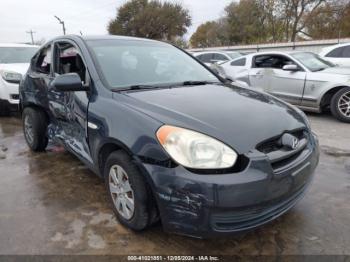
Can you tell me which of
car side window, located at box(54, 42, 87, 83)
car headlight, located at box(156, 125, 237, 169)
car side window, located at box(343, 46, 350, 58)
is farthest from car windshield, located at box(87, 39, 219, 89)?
car side window, located at box(343, 46, 350, 58)

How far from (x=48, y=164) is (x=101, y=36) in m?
1.79

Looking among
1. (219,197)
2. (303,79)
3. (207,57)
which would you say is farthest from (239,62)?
(219,197)

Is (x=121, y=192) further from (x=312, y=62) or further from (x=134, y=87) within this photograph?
(x=312, y=62)

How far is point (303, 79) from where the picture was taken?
22.3 ft

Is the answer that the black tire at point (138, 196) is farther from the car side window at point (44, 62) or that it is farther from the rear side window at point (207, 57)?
the rear side window at point (207, 57)

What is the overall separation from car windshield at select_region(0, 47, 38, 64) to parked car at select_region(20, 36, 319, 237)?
5172mm

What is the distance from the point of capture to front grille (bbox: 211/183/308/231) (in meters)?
2.14

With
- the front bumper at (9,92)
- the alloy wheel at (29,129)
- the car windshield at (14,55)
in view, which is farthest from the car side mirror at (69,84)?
the car windshield at (14,55)

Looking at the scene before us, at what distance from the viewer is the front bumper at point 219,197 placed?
2.09 metres

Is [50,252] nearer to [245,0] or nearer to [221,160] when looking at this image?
[221,160]

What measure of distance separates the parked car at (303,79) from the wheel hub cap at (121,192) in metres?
3.59

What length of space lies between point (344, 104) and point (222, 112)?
476 cm

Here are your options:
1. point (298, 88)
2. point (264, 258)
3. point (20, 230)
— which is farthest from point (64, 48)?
point (298, 88)

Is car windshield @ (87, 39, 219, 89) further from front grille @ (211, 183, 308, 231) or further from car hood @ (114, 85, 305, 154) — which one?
front grille @ (211, 183, 308, 231)
